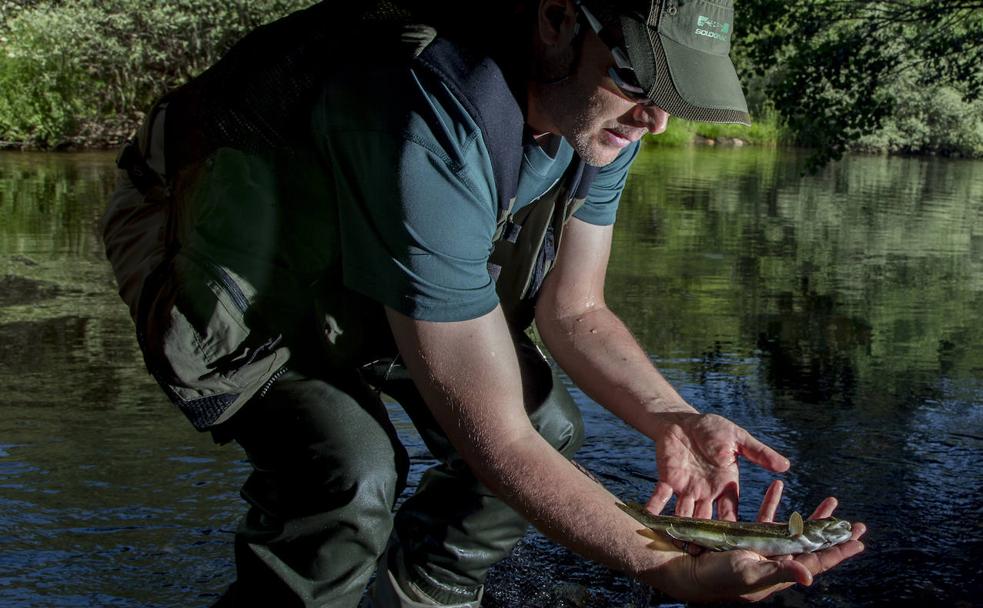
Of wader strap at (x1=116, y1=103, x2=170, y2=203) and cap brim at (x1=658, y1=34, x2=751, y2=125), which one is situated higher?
cap brim at (x1=658, y1=34, x2=751, y2=125)

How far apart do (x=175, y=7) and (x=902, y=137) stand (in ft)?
89.0

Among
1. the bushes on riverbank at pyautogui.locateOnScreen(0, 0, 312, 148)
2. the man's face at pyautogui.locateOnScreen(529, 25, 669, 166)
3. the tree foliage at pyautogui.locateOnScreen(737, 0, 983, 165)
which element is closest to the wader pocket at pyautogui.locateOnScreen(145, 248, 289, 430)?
the man's face at pyautogui.locateOnScreen(529, 25, 669, 166)

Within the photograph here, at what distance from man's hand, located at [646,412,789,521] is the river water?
82 centimetres

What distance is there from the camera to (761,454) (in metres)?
2.93

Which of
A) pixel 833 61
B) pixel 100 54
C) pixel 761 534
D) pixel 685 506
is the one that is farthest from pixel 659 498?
pixel 100 54

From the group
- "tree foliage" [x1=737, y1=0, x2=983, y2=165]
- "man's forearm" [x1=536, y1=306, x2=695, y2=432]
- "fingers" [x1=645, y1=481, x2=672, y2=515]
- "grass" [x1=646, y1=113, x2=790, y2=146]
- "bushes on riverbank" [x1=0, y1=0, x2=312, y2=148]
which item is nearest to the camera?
"fingers" [x1=645, y1=481, x2=672, y2=515]

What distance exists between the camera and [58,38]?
91.7 feet

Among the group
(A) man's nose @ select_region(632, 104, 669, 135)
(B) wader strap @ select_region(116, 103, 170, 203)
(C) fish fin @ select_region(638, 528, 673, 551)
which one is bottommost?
(C) fish fin @ select_region(638, 528, 673, 551)

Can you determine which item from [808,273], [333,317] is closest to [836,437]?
[333,317]

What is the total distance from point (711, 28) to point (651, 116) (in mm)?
242

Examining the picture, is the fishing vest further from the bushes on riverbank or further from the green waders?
the bushes on riverbank

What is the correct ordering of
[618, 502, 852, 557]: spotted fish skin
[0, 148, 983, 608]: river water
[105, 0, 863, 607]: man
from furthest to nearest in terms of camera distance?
1. [0, 148, 983, 608]: river water
2. [618, 502, 852, 557]: spotted fish skin
3. [105, 0, 863, 607]: man

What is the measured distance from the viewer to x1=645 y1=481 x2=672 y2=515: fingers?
117 inches

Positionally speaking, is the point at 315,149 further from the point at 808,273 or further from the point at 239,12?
the point at 239,12
